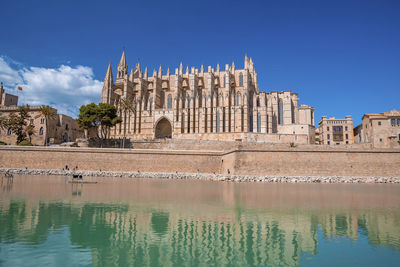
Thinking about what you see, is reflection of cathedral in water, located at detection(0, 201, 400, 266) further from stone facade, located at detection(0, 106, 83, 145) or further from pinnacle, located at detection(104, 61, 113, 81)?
pinnacle, located at detection(104, 61, 113, 81)

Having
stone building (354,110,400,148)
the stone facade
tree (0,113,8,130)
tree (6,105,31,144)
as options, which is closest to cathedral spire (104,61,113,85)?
the stone facade

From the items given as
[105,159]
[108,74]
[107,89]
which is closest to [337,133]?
[105,159]

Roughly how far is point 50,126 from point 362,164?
40468 millimetres

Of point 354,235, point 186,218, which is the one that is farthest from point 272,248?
point 186,218

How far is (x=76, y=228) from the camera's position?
8.02 m

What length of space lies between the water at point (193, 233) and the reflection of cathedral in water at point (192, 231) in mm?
22

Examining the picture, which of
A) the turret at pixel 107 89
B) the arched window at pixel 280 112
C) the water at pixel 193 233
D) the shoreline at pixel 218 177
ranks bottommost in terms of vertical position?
the water at pixel 193 233

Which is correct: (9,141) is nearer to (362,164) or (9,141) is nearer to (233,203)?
(233,203)

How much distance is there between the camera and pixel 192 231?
7.96 metres

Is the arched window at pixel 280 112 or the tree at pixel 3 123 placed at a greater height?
the arched window at pixel 280 112

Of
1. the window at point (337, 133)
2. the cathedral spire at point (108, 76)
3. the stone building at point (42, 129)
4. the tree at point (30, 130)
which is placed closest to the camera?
the tree at point (30, 130)

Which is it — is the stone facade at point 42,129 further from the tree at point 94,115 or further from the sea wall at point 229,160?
the sea wall at point 229,160

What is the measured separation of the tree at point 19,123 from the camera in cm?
3909

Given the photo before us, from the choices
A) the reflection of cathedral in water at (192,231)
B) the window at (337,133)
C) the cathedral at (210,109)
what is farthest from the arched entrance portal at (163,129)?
the reflection of cathedral in water at (192,231)
